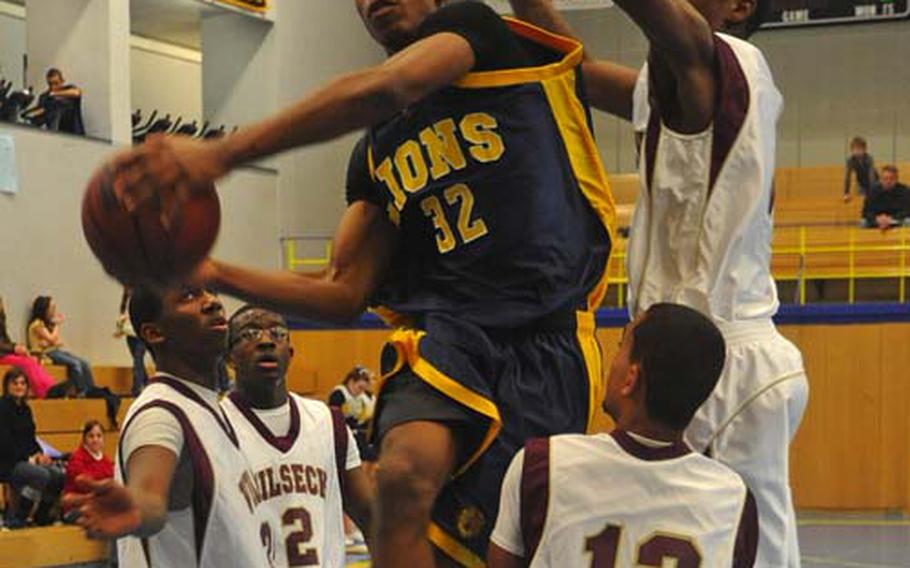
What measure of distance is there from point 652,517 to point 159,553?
80.9 inches

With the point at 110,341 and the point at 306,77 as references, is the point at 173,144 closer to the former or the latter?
the point at 110,341

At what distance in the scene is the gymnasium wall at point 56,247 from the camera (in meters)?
16.3

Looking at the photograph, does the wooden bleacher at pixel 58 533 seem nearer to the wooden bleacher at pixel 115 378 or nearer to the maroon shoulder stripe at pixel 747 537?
the wooden bleacher at pixel 115 378

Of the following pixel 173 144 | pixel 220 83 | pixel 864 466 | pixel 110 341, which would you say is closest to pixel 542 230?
pixel 173 144

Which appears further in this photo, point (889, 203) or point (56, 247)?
point (889, 203)

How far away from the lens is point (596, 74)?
3.96m

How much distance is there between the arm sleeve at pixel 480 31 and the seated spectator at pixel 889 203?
584 inches

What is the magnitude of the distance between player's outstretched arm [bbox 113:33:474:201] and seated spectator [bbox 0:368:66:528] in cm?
850

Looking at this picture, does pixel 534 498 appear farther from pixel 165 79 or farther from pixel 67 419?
pixel 165 79

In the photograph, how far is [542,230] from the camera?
11.4 feet

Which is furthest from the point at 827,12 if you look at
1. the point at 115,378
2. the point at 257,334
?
the point at 257,334

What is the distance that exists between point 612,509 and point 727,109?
2.86ft

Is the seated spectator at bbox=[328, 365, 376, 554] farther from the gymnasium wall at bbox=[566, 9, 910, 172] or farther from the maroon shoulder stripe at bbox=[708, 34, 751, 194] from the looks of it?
the maroon shoulder stripe at bbox=[708, 34, 751, 194]

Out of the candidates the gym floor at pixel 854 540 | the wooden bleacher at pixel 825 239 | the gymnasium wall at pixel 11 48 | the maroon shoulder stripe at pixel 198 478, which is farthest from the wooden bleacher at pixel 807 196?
the maroon shoulder stripe at pixel 198 478
